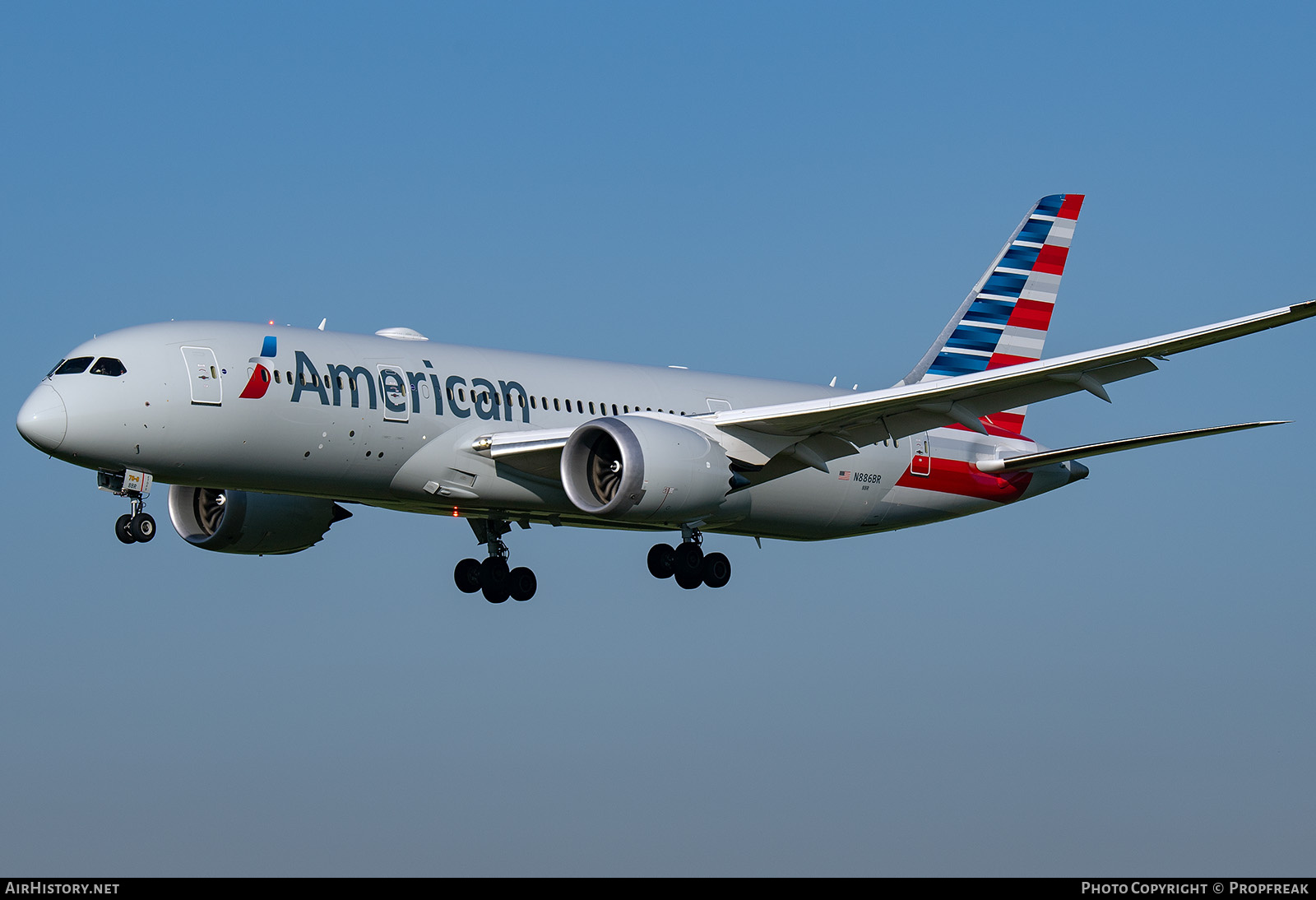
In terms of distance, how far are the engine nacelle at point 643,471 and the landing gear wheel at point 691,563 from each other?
119 inches

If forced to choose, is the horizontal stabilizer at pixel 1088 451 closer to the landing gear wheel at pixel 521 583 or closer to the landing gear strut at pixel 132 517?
the landing gear wheel at pixel 521 583

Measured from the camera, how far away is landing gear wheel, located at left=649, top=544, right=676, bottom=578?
1460 inches

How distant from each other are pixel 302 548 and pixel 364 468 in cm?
739

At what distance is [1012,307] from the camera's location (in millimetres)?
44000

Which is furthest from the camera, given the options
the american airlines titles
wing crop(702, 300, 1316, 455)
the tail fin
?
the tail fin

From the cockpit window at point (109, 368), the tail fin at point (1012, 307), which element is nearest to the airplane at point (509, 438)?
the cockpit window at point (109, 368)

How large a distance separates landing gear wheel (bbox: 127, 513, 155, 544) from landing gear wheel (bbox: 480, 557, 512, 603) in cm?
981

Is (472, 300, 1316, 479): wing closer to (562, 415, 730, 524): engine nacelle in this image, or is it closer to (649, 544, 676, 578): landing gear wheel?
(562, 415, 730, 524): engine nacelle

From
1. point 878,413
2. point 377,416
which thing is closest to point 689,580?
point 878,413

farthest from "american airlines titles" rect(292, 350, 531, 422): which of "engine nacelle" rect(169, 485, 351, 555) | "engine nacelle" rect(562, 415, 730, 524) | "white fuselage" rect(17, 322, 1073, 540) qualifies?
"engine nacelle" rect(169, 485, 351, 555)

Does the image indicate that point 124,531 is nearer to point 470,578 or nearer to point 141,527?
point 141,527

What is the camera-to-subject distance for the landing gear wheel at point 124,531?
97.8 feet

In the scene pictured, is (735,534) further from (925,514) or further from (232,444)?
(232,444)

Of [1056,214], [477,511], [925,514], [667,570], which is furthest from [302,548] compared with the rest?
[1056,214]
